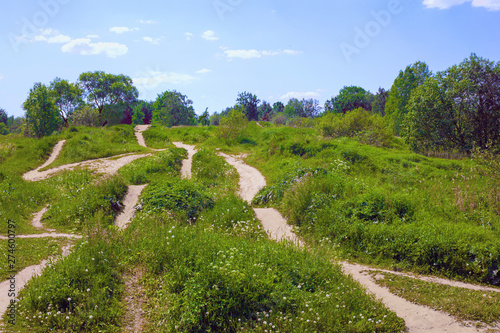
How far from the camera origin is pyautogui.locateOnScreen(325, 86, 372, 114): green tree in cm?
8600

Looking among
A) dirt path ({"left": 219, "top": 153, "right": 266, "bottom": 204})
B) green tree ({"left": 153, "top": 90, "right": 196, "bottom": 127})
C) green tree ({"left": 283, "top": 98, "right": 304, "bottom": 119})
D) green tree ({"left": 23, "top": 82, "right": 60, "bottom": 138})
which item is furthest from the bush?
green tree ({"left": 283, "top": 98, "right": 304, "bottom": 119})

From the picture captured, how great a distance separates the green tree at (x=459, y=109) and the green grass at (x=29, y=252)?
23.6m

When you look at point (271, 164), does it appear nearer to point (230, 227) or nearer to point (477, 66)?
point (230, 227)

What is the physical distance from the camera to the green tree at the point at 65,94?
5791 cm

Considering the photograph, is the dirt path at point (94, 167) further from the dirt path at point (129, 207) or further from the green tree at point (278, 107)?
the green tree at point (278, 107)

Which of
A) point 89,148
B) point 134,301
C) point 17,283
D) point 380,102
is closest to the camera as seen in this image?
point 134,301

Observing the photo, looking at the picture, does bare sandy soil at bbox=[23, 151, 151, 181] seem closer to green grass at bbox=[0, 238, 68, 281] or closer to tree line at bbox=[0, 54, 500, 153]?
green grass at bbox=[0, 238, 68, 281]

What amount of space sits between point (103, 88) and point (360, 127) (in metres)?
49.8

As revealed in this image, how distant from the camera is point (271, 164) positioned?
21234 mm

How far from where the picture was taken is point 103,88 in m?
60.3

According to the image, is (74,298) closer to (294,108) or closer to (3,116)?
(294,108)

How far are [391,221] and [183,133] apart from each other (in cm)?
3295

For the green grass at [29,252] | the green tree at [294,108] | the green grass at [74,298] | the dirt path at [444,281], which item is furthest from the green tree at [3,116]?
the dirt path at [444,281]

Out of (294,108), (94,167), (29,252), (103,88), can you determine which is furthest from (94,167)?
(294,108)
